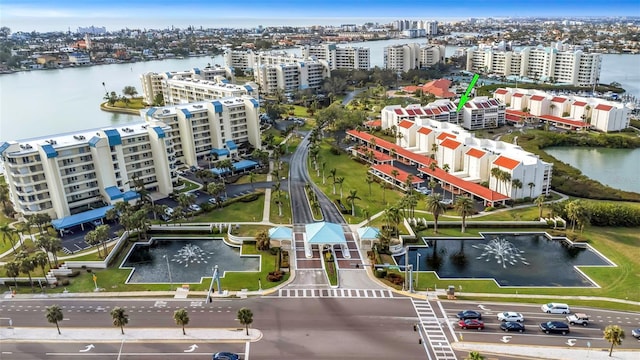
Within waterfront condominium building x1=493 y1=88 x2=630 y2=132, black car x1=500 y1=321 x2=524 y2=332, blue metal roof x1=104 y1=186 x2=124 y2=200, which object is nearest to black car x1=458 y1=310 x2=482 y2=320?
black car x1=500 y1=321 x2=524 y2=332

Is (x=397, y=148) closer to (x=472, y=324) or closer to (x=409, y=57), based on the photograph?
(x=472, y=324)

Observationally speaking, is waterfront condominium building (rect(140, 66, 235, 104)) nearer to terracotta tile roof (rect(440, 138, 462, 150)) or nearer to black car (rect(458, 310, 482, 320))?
terracotta tile roof (rect(440, 138, 462, 150))

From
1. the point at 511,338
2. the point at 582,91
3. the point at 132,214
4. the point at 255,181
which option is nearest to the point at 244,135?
the point at 255,181

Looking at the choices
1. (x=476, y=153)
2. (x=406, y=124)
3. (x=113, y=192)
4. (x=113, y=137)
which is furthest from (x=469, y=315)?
(x=406, y=124)

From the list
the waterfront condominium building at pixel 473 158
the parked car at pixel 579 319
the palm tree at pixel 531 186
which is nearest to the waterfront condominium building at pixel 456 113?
the waterfront condominium building at pixel 473 158

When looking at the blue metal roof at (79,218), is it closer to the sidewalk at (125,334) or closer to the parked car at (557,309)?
the sidewalk at (125,334)
